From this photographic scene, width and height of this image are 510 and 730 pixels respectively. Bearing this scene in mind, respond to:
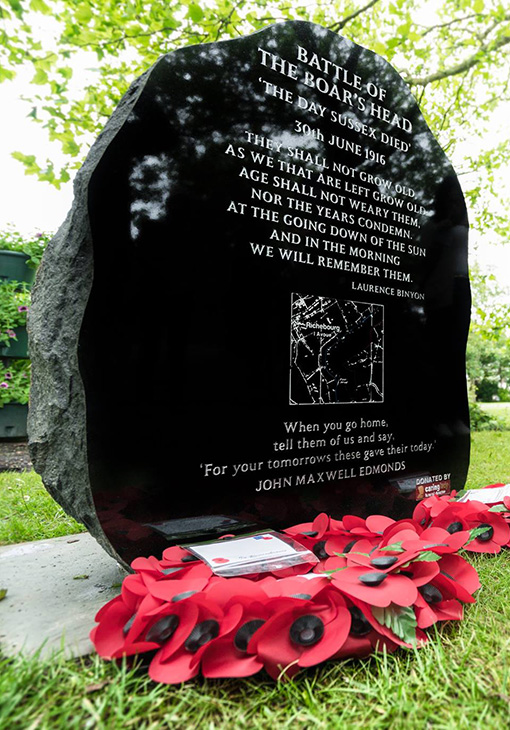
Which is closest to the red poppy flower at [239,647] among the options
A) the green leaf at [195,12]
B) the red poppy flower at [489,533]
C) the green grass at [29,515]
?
the red poppy flower at [489,533]

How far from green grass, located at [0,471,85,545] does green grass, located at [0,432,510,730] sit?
1.44 metres

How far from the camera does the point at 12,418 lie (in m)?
5.54

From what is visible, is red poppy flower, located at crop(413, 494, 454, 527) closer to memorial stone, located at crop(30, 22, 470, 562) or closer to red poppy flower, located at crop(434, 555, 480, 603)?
memorial stone, located at crop(30, 22, 470, 562)

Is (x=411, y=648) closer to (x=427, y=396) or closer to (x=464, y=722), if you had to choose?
(x=464, y=722)

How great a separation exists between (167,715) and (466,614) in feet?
3.14

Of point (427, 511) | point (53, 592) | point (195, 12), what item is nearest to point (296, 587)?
point (53, 592)

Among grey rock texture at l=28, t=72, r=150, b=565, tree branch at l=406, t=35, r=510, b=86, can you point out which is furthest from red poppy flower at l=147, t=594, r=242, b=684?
tree branch at l=406, t=35, r=510, b=86

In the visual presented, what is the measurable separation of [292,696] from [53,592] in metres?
0.96

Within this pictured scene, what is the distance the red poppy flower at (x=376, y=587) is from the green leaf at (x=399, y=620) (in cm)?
3

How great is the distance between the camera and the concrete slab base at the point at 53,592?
1390 millimetres

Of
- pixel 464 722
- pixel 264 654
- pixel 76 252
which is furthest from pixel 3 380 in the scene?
pixel 464 722

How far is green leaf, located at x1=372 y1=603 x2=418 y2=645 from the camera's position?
134 cm

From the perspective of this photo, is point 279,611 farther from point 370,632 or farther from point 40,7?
point 40,7

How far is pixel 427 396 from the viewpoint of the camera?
8.70 ft
